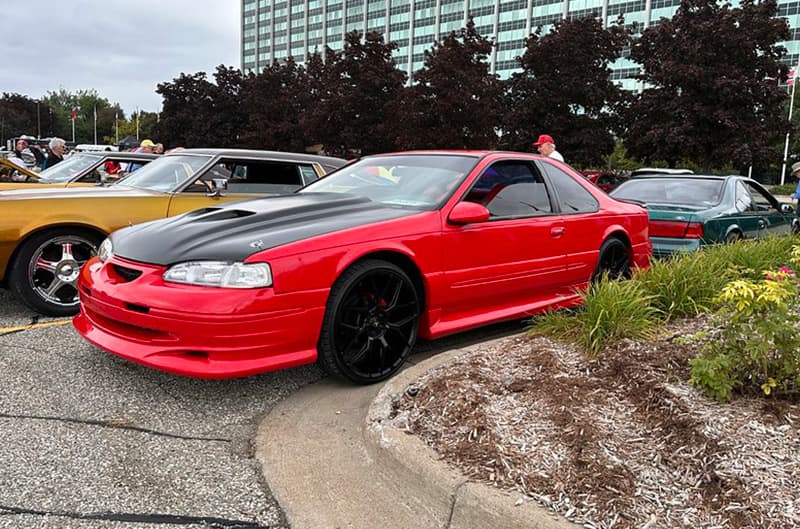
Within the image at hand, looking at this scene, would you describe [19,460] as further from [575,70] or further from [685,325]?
[575,70]

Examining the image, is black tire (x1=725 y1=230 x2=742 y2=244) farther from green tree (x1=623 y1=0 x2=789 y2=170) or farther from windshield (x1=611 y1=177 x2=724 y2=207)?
green tree (x1=623 y1=0 x2=789 y2=170)

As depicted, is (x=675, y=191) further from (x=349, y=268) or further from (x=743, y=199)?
(x=349, y=268)

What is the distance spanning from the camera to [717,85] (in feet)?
67.9

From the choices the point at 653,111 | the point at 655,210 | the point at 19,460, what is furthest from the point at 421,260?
the point at 653,111

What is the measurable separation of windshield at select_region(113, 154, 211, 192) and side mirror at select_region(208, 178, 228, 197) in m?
0.28

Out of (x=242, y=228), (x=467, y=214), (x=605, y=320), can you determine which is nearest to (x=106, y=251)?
(x=242, y=228)

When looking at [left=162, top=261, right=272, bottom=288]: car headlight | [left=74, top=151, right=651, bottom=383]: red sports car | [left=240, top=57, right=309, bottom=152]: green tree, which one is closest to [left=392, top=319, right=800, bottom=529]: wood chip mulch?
[left=74, top=151, right=651, bottom=383]: red sports car

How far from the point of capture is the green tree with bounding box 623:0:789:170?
21031mm

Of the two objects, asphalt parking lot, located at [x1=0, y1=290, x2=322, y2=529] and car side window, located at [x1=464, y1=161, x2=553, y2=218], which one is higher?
car side window, located at [x1=464, y1=161, x2=553, y2=218]

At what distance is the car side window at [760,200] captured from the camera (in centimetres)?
877

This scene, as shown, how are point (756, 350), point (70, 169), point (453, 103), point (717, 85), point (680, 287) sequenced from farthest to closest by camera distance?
point (453, 103) < point (717, 85) < point (70, 169) < point (680, 287) < point (756, 350)

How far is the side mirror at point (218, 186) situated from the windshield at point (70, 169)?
9.17ft

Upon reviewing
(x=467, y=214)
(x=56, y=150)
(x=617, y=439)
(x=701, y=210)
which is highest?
(x=56, y=150)

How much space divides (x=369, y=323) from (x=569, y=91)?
22.8 meters
